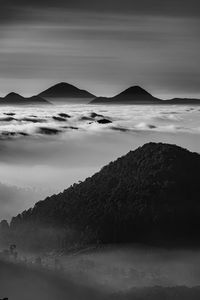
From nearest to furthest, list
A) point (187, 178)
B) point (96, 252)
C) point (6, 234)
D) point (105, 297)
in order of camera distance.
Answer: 1. point (105, 297)
2. point (96, 252)
3. point (6, 234)
4. point (187, 178)

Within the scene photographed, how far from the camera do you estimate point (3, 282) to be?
109 meters

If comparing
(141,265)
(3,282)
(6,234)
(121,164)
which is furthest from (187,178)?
(3,282)

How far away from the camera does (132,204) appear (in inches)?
5059

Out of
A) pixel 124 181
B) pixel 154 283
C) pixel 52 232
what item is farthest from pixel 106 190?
pixel 154 283

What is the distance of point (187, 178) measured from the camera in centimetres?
13662

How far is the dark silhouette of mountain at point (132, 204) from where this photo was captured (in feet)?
413

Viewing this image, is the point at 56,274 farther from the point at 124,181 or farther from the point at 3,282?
the point at 124,181

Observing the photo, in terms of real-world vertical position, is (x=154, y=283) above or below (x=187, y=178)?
below

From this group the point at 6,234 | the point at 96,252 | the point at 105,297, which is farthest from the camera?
the point at 6,234

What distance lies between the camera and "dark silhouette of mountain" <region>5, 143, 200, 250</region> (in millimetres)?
125938

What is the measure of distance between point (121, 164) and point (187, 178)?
1111 centimetres

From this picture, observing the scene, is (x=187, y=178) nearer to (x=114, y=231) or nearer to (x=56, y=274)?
(x=114, y=231)

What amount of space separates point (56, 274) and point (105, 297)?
773 cm

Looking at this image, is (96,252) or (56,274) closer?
(56,274)
